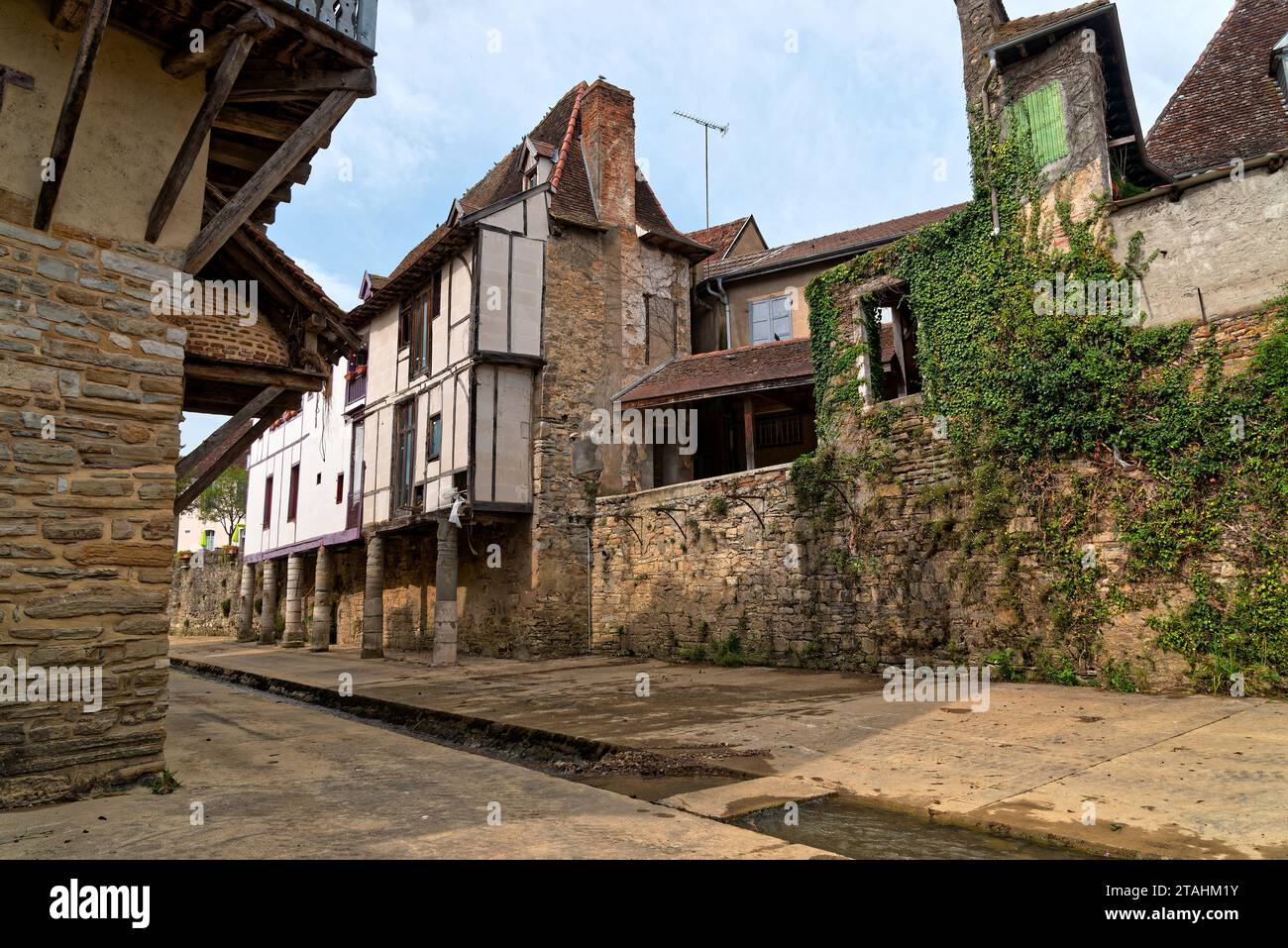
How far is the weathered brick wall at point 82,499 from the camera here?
4.24 m

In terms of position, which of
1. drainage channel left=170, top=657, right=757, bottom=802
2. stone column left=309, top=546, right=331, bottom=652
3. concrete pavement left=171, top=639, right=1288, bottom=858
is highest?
stone column left=309, top=546, right=331, bottom=652

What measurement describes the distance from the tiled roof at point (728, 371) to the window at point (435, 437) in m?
3.72

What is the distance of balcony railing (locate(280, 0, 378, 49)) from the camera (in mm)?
5211

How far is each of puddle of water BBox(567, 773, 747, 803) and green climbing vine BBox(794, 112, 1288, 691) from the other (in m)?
5.13

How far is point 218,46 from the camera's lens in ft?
16.5

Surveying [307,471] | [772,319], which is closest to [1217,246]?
[772,319]

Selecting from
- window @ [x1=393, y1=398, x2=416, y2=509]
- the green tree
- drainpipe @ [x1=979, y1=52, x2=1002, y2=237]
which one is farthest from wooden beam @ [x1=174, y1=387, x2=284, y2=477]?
the green tree

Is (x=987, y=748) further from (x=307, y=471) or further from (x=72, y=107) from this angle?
(x=307, y=471)

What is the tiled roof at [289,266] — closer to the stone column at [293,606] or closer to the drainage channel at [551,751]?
the drainage channel at [551,751]

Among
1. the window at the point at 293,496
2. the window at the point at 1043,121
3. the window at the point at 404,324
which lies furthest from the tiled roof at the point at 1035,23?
the window at the point at 293,496

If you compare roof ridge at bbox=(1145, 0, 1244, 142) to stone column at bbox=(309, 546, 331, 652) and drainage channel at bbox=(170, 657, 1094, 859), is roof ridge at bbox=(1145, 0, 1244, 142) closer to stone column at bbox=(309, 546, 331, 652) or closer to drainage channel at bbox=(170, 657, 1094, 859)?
drainage channel at bbox=(170, 657, 1094, 859)

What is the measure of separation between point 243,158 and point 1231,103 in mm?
12157

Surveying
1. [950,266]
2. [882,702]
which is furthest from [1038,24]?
[882,702]
